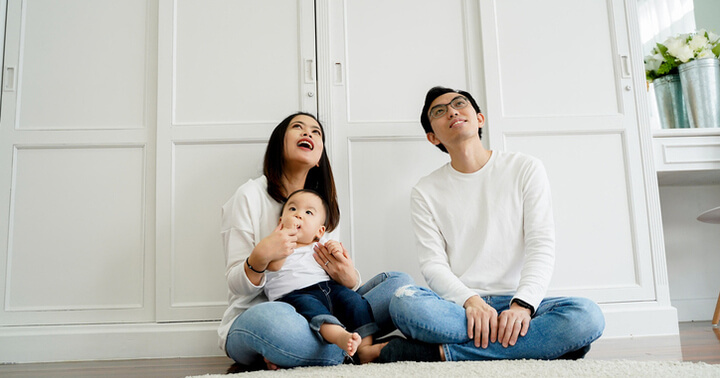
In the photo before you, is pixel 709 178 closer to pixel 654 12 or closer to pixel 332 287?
pixel 654 12

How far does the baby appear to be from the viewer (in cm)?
131

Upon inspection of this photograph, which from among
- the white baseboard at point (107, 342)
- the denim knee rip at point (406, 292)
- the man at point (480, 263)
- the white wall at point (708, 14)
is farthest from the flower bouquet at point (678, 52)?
the white baseboard at point (107, 342)

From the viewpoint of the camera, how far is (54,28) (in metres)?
1.89

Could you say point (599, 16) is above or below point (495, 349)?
above

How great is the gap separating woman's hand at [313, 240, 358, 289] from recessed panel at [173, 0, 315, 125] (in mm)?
682

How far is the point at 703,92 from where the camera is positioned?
2.05 m

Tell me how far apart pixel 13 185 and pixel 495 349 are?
5.69ft

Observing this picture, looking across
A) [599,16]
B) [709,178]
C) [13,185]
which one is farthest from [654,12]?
[13,185]

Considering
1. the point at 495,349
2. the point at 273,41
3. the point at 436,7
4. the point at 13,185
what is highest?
the point at 436,7

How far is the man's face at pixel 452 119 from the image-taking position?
150cm

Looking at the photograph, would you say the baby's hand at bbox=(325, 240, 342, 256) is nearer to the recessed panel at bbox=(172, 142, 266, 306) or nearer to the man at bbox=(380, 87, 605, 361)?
the man at bbox=(380, 87, 605, 361)

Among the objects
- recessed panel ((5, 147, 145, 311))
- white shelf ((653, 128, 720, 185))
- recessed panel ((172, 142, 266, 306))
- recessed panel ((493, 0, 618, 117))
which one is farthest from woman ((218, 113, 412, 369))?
white shelf ((653, 128, 720, 185))

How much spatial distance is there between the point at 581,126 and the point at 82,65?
1.91 metres

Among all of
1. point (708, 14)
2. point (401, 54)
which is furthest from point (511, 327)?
point (708, 14)
